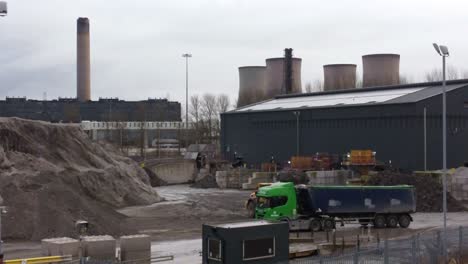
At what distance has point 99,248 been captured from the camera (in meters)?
27.4

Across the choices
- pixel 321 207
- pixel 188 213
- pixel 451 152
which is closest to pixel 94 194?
pixel 188 213

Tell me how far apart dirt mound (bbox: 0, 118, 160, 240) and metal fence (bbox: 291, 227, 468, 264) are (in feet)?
69.1

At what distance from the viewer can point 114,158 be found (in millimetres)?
64438

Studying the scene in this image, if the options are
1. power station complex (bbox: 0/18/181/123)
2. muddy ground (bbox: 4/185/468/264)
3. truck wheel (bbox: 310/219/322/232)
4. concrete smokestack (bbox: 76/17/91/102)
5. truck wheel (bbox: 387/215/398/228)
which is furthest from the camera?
power station complex (bbox: 0/18/181/123)

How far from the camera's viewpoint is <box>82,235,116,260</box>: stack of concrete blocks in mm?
26906

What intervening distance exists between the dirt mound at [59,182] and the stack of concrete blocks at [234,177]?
1508 cm

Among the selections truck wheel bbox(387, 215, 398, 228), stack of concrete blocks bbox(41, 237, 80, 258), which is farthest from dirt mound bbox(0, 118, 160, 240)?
truck wheel bbox(387, 215, 398, 228)

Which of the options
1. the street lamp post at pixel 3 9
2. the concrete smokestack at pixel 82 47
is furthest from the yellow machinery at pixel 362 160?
the concrete smokestack at pixel 82 47

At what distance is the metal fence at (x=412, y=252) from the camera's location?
64.2 ft

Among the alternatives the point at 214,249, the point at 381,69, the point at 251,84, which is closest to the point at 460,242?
the point at 214,249

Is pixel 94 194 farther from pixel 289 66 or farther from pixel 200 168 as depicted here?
pixel 289 66

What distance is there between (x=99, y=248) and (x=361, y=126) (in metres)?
48.5

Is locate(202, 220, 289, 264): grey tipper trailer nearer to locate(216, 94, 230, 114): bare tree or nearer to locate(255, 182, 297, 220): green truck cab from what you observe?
locate(255, 182, 297, 220): green truck cab

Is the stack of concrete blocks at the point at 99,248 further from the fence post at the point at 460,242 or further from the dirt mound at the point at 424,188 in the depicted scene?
the dirt mound at the point at 424,188
